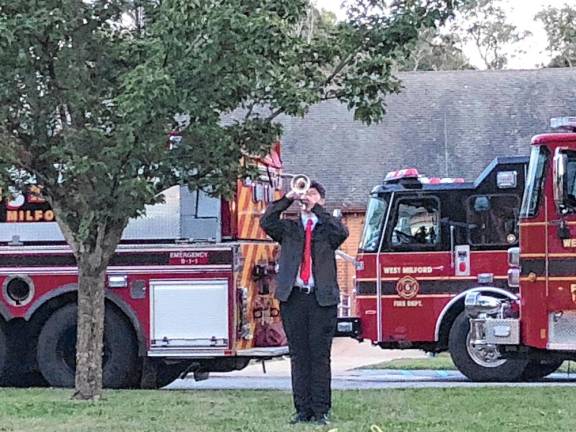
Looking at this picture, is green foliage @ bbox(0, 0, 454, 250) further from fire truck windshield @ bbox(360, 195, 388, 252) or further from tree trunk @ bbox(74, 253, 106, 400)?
fire truck windshield @ bbox(360, 195, 388, 252)

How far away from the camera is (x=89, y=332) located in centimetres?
1193

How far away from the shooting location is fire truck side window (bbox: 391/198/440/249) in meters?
16.3

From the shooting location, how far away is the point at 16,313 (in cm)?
1467

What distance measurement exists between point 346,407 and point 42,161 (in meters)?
3.56

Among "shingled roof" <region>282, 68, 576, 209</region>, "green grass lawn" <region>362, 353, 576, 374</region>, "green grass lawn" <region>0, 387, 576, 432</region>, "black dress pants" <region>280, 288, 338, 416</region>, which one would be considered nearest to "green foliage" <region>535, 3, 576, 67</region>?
"shingled roof" <region>282, 68, 576, 209</region>

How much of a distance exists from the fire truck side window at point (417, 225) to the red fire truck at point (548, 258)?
3352mm

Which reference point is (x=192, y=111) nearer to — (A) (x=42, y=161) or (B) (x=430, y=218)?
(A) (x=42, y=161)

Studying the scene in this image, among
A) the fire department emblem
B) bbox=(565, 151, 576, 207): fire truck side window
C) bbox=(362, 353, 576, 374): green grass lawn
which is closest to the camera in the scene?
bbox=(565, 151, 576, 207): fire truck side window

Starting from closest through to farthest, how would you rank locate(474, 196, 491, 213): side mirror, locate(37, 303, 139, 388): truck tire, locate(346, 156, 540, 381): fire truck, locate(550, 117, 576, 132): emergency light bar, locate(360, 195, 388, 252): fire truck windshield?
locate(550, 117, 576, 132): emergency light bar
locate(37, 303, 139, 388): truck tire
locate(346, 156, 540, 381): fire truck
locate(474, 196, 491, 213): side mirror
locate(360, 195, 388, 252): fire truck windshield

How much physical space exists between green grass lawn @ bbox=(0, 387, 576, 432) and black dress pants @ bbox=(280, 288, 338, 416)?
241 mm

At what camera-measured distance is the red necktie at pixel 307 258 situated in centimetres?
977

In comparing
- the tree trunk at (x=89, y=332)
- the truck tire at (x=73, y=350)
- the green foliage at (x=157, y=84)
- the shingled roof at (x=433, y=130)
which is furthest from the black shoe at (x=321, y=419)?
the shingled roof at (x=433, y=130)

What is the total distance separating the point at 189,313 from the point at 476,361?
12.5 feet

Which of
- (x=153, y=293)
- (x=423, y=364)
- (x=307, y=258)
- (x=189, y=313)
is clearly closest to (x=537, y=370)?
(x=423, y=364)
